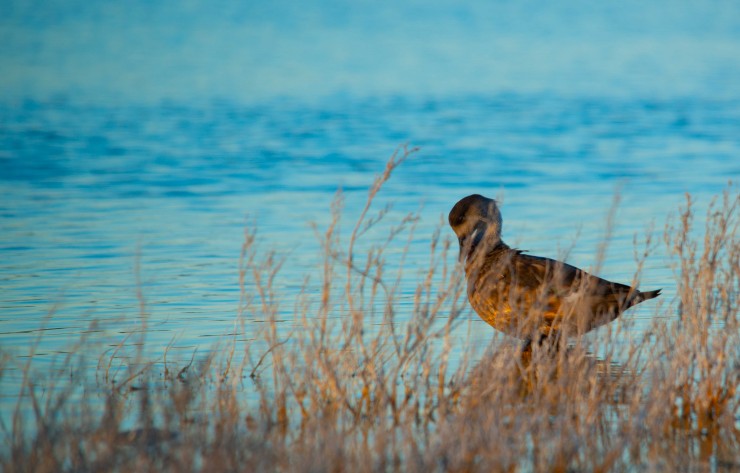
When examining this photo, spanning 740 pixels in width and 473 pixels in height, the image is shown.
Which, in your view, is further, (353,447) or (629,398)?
(629,398)

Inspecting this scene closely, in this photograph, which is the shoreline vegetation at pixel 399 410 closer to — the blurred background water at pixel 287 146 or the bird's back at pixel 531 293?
the bird's back at pixel 531 293

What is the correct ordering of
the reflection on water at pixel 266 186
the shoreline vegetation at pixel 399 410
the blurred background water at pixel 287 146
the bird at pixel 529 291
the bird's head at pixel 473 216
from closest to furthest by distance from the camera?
the shoreline vegetation at pixel 399 410, the bird at pixel 529 291, the bird's head at pixel 473 216, the reflection on water at pixel 266 186, the blurred background water at pixel 287 146

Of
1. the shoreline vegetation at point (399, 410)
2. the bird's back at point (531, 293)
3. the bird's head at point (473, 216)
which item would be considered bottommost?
the shoreline vegetation at point (399, 410)

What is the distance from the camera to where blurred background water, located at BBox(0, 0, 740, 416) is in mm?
11164

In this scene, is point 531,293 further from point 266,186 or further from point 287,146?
point 287,146

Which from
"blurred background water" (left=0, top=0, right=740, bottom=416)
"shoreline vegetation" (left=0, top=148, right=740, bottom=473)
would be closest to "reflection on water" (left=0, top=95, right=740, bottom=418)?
"blurred background water" (left=0, top=0, right=740, bottom=416)

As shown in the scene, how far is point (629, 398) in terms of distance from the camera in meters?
6.42

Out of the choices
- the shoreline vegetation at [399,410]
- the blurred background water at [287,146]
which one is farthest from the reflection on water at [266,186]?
the shoreline vegetation at [399,410]

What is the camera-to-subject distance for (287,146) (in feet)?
74.7

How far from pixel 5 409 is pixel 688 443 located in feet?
12.5

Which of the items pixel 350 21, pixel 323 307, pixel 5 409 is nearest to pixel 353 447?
pixel 323 307

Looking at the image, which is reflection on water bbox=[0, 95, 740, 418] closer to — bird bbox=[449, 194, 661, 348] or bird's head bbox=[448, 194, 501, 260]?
bird bbox=[449, 194, 661, 348]

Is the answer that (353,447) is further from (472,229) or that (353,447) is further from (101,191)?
(101,191)

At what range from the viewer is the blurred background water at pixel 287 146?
440 inches
